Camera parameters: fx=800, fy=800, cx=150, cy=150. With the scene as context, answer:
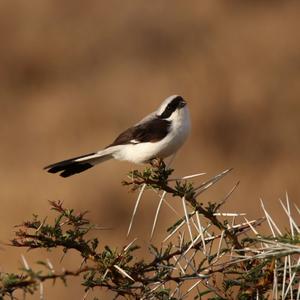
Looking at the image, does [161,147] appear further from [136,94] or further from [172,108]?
[136,94]

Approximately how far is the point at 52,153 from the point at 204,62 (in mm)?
2391

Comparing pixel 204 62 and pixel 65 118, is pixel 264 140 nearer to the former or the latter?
pixel 204 62

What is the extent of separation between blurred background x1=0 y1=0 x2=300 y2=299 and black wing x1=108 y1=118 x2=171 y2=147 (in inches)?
99.4

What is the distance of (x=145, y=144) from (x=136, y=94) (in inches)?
200

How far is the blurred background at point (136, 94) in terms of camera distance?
25.0 ft

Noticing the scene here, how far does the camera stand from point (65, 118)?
28.6 feet

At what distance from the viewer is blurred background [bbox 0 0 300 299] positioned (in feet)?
25.0

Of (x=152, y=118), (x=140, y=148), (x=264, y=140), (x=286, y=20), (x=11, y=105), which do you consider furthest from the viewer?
(x=286, y=20)

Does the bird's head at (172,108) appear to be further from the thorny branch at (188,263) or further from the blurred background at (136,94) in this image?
the blurred background at (136,94)

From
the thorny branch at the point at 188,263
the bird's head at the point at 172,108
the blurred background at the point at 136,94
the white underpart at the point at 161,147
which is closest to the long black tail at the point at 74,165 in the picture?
the white underpart at the point at 161,147

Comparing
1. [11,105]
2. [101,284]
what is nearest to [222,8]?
[11,105]

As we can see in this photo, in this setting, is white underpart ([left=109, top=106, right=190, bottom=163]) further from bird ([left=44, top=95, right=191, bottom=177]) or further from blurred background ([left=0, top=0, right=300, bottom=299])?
blurred background ([left=0, top=0, right=300, bottom=299])

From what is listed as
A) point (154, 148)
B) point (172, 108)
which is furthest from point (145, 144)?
point (172, 108)

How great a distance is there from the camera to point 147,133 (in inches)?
158
